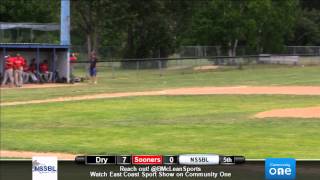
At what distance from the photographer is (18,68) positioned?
36.2 m

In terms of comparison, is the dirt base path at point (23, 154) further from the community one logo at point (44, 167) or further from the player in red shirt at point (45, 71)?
the player in red shirt at point (45, 71)

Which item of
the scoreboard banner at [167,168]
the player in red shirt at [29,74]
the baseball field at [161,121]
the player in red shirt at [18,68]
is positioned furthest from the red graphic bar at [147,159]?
the player in red shirt at [29,74]

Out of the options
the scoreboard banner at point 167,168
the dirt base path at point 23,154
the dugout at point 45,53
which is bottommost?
the dirt base path at point 23,154

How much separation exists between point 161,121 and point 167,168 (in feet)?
45.5

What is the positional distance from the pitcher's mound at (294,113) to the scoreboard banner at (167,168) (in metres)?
12.9

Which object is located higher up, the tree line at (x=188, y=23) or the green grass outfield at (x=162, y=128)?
the tree line at (x=188, y=23)

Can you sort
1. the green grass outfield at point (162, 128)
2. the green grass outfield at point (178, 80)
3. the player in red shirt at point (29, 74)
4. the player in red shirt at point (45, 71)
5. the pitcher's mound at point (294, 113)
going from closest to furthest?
the green grass outfield at point (162, 128) < the pitcher's mound at point (294, 113) < the green grass outfield at point (178, 80) < the player in red shirt at point (29, 74) < the player in red shirt at point (45, 71)

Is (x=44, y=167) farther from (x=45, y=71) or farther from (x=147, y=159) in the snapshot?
(x=45, y=71)

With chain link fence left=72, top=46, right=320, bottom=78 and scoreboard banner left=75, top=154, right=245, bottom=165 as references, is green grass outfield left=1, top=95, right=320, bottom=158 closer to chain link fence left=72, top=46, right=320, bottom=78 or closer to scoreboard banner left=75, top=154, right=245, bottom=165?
Result: scoreboard banner left=75, top=154, right=245, bottom=165

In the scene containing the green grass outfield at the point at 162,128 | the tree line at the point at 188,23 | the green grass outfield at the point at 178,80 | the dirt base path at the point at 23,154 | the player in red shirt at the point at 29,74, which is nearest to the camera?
the dirt base path at the point at 23,154

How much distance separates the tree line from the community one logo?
179 ft

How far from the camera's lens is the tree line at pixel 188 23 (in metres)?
61.3

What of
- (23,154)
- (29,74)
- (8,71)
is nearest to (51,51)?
(29,74)

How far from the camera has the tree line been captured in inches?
2415
